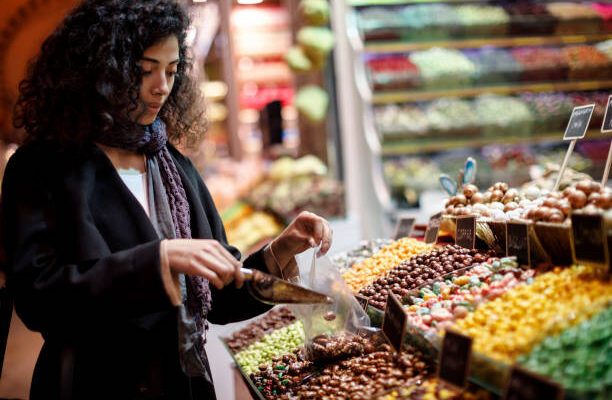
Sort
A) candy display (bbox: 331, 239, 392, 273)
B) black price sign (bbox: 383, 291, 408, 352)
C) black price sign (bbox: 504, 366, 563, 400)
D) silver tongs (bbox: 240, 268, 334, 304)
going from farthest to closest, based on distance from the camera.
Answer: candy display (bbox: 331, 239, 392, 273) → black price sign (bbox: 383, 291, 408, 352) → silver tongs (bbox: 240, 268, 334, 304) → black price sign (bbox: 504, 366, 563, 400)

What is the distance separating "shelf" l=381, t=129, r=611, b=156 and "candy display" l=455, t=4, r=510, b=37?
979mm

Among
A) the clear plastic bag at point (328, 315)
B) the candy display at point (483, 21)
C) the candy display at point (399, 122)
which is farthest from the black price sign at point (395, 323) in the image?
the candy display at point (483, 21)

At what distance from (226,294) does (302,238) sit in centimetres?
31

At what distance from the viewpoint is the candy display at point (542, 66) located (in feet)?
15.7

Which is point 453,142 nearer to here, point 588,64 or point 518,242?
point 588,64

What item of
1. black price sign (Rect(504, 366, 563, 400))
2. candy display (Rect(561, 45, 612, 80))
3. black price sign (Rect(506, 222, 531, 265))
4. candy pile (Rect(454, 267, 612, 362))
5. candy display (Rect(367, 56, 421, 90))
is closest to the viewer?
black price sign (Rect(504, 366, 563, 400))

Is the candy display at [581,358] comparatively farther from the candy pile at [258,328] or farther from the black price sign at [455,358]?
the candy pile at [258,328]

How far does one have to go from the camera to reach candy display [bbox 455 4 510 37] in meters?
4.77

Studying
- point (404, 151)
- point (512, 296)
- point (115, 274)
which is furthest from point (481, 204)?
point (404, 151)

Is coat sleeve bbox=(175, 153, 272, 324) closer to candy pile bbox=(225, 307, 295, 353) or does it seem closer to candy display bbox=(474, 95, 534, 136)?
candy pile bbox=(225, 307, 295, 353)

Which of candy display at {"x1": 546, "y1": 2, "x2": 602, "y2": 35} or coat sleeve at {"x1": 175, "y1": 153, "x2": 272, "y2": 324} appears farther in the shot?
candy display at {"x1": 546, "y1": 2, "x2": 602, "y2": 35}

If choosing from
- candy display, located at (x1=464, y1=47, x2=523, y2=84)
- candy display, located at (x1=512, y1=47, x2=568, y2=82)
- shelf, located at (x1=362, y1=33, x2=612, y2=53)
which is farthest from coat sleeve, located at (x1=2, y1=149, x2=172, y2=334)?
candy display, located at (x1=512, y1=47, x2=568, y2=82)

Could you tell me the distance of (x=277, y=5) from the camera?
562 cm

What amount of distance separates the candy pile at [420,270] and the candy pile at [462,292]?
5cm
